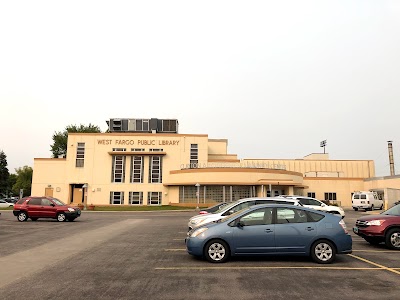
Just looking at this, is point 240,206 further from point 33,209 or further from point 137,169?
point 137,169

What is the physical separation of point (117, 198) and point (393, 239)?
42.1 meters

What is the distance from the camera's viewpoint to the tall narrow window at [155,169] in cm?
4981

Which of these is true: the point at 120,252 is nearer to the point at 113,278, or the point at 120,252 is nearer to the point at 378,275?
the point at 113,278

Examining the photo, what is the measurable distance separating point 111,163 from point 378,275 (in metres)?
45.7

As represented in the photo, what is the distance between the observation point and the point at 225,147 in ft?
204

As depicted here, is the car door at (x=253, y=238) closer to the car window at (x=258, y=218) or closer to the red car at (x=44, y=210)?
the car window at (x=258, y=218)

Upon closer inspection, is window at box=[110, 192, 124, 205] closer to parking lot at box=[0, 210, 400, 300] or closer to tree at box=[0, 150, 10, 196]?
parking lot at box=[0, 210, 400, 300]

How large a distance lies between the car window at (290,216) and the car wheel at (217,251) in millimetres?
1592

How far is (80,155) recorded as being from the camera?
50656 millimetres

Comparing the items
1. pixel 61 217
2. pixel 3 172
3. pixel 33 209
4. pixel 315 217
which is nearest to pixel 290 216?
pixel 315 217

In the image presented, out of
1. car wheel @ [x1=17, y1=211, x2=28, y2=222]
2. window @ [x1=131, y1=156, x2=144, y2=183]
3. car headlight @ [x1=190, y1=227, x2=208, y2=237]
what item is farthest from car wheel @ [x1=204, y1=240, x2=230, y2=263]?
window @ [x1=131, y1=156, x2=144, y2=183]

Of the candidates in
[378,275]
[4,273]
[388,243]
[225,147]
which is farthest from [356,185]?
[4,273]

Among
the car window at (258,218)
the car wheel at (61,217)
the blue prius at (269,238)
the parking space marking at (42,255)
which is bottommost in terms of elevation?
the parking space marking at (42,255)

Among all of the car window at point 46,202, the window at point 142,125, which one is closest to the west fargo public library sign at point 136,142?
the window at point 142,125
